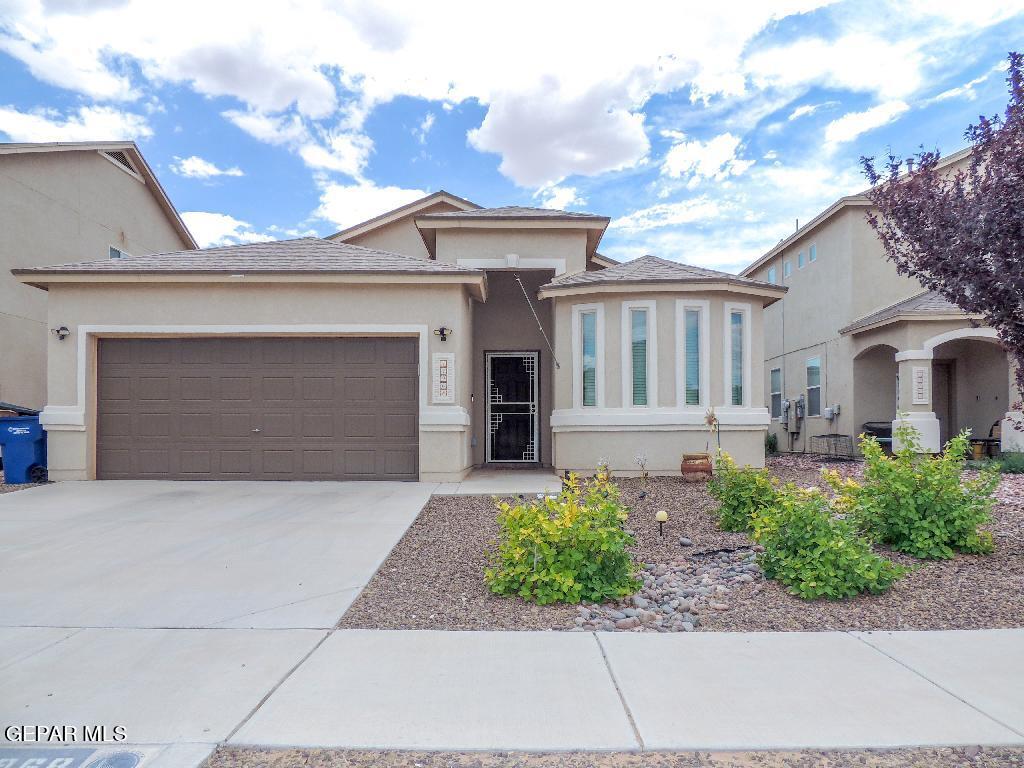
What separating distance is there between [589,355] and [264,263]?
226 inches

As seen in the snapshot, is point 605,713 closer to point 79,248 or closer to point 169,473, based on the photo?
point 169,473

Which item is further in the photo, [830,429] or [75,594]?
[830,429]

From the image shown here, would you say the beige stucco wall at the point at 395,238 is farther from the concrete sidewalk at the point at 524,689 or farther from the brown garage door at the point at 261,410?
the concrete sidewalk at the point at 524,689

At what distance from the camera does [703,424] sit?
440 inches

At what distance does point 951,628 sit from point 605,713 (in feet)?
9.18

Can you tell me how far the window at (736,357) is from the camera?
11.4 metres

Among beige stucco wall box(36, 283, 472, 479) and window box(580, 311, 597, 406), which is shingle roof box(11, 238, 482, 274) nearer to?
beige stucco wall box(36, 283, 472, 479)

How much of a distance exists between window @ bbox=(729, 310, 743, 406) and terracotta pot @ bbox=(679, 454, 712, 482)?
128 cm

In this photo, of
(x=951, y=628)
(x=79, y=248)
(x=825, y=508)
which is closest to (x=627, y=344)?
(x=825, y=508)

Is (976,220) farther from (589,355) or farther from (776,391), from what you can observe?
(776,391)

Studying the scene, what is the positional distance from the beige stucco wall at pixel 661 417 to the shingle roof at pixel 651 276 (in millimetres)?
268

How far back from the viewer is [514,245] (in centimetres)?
1316

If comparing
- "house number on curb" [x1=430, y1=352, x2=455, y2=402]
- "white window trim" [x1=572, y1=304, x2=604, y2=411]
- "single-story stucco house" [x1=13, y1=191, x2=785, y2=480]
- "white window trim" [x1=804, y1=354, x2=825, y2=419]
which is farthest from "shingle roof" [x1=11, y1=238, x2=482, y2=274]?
"white window trim" [x1=804, y1=354, x2=825, y2=419]

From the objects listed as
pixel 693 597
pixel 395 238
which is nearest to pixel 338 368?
pixel 395 238
